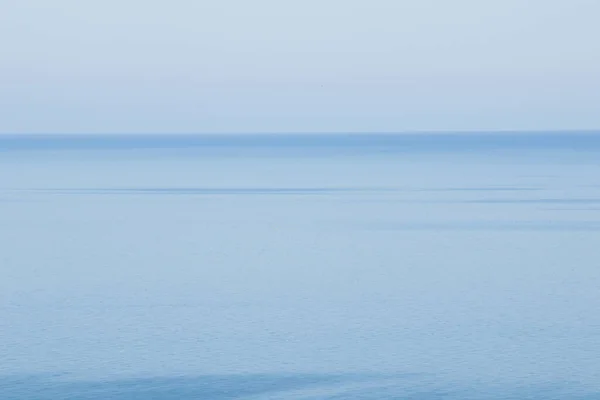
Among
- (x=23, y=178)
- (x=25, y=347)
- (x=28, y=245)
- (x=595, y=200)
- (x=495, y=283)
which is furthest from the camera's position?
(x=23, y=178)

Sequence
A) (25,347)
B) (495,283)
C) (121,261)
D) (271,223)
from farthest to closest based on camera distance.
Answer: (271,223) < (121,261) < (495,283) < (25,347)

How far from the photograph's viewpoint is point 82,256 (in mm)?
17906

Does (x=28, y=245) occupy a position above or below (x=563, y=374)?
above

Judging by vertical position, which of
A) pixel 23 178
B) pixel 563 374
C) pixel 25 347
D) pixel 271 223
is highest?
pixel 23 178

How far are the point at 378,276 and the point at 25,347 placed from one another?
19.6 ft

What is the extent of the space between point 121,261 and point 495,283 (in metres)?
5.97

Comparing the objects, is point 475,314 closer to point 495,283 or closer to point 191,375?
point 495,283

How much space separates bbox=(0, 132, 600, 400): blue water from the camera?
10.3m

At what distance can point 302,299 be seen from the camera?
1418cm

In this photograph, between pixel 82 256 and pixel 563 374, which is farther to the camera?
pixel 82 256

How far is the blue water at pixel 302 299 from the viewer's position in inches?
407

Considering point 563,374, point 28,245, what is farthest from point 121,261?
point 563,374

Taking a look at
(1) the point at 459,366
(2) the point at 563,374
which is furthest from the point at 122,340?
(2) the point at 563,374

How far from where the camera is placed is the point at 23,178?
40250 millimetres
